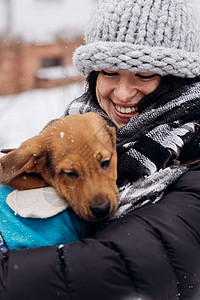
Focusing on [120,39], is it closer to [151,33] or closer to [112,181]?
[151,33]

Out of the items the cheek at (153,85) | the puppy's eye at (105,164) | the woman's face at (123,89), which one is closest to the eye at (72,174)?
the puppy's eye at (105,164)

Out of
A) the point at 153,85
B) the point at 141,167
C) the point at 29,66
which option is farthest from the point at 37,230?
the point at 29,66

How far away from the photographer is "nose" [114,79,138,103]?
7.39 ft

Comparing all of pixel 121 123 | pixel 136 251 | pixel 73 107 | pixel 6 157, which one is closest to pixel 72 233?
pixel 136 251

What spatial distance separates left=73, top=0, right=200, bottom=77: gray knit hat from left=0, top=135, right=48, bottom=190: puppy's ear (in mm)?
640

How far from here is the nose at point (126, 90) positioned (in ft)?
7.39

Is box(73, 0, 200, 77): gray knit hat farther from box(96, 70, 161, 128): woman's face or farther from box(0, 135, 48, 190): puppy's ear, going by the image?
box(0, 135, 48, 190): puppy's ear

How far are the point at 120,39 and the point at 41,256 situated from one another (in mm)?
1310

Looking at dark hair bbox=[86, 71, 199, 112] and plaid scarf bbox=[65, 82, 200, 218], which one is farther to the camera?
dark hair bbox=[86, 71, 199, 112]

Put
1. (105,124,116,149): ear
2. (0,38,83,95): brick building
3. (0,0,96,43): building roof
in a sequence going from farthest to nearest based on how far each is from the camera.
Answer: (0,38,83,95): brick building, (0,0,96,43): building roof, (105,124,116,149): ear

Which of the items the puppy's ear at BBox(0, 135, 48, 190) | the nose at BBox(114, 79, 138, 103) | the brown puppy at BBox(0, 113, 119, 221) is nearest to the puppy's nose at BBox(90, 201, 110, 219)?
the brown puppy at BBox(0, 113, 119, 221)

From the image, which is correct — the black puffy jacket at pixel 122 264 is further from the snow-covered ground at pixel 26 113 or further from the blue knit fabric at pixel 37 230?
the snow-covered ground at pixel 26 113

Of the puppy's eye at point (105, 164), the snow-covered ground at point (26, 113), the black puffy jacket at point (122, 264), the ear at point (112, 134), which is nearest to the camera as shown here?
the black puffy jacket at point (122, 264)

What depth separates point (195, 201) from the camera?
1771 mm
